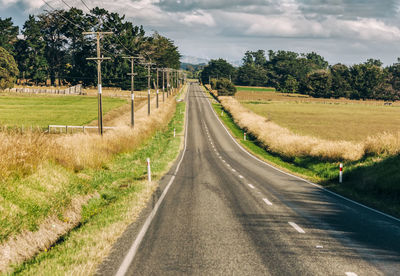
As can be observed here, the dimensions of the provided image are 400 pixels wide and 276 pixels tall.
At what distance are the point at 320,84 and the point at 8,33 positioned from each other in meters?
124

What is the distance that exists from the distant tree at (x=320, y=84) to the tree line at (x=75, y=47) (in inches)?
2452

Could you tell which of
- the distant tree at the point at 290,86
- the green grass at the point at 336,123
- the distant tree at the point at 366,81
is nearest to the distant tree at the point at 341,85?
the distant tree at the point at 366,81

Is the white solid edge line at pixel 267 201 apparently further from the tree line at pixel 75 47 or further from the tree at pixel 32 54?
the tree at pixel 32 54

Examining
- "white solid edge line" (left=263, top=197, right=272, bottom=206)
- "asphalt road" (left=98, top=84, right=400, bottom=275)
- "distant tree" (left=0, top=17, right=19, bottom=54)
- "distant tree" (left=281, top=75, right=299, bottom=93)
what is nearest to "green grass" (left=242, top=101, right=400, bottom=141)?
"white solid edge line" (left=263, top=197, right=272, bottom=206)

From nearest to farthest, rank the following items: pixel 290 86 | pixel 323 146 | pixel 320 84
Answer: pixel 323 146 → pixel 320 84 → pixel 290 86

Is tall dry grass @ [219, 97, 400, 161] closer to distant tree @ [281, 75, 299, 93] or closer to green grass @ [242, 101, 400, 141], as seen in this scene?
green grass @ [242, 101, 400, 141]

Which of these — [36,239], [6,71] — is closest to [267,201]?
→ [36,239]

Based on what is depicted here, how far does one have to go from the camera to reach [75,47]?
134 meters

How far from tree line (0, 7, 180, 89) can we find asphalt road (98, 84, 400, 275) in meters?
107

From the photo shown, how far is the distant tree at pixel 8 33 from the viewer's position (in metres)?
120

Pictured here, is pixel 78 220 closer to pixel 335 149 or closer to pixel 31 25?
pixel 335 149

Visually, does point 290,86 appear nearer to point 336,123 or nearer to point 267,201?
point 336,123

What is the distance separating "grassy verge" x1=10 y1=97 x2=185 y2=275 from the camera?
22.1 feet

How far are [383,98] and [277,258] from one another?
164m
